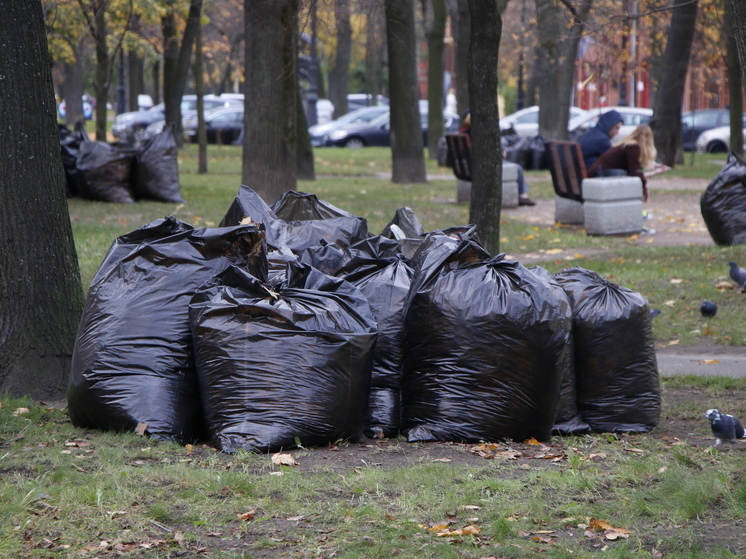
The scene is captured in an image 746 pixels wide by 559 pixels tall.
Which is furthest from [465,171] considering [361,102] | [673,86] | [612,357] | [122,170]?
[361,102]

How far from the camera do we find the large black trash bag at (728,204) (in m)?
9.39

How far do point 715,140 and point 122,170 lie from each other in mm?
21054

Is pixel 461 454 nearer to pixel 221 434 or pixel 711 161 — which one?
pixel 221 434

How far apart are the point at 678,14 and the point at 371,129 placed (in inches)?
505

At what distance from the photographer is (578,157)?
1143 cm

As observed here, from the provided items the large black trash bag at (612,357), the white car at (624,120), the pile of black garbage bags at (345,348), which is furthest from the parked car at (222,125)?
the large black trash bag at (612,357)

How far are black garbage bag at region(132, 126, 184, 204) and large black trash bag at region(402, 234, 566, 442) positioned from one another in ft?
28.8

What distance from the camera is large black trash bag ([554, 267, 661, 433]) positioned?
14.5 feet

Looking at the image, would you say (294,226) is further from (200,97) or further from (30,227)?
(200,97)

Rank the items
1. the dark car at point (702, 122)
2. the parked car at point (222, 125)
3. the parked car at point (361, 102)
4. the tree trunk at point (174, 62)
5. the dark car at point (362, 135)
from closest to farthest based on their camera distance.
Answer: the tree trunk at point (174, 62) < the parked car at point (222, 125) < the dark car at point (702, 122) < the dark car at point (362, 135) < the parked car at point (361, 102)

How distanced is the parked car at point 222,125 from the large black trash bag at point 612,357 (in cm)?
2559

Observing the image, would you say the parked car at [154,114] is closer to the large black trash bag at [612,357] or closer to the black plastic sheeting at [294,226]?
the black plastic sheeting at [294,226]

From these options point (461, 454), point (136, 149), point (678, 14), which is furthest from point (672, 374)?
point (678, 14)

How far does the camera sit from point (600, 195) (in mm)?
10891
